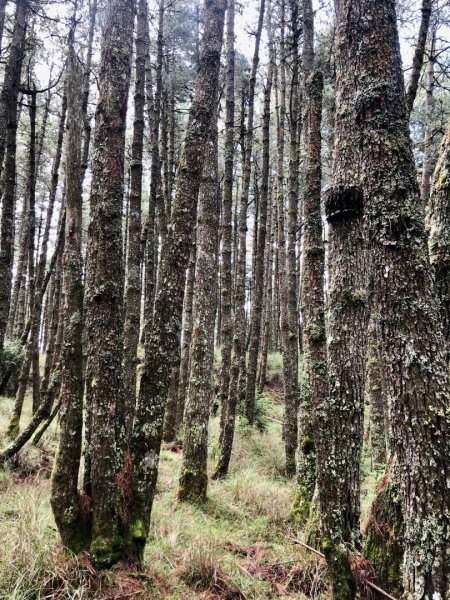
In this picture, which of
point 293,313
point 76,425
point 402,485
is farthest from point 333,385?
point 293,313

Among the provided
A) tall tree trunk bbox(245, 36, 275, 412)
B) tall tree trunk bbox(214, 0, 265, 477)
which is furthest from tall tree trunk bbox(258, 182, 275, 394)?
tall tree trunk bbox(214, 0, 265, 477)

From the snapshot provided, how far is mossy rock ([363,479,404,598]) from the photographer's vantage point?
10.4ft

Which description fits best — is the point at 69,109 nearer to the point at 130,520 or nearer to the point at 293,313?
the point at 130,520

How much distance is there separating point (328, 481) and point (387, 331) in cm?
158

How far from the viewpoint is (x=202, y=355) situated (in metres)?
6.44

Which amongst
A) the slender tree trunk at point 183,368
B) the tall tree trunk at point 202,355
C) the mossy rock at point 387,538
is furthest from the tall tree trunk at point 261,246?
the mossy rock at point 387,538

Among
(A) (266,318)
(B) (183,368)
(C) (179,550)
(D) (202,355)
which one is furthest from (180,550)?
(A) (266,318)

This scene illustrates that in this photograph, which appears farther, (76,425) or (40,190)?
(40,190)

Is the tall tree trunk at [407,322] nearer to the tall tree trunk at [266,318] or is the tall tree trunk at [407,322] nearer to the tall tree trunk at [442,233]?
the tall tree trunk at [442,233]

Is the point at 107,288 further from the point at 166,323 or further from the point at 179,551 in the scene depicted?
the point at 179,551

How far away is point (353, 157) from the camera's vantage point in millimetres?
3223

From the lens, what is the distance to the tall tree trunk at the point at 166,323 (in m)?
3.27

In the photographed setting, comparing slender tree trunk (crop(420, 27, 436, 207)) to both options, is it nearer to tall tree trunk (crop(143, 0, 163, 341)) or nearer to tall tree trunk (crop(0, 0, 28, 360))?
tall tree trunk (crop(143, 0, 163, 341))

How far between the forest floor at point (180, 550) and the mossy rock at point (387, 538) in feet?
2.10
